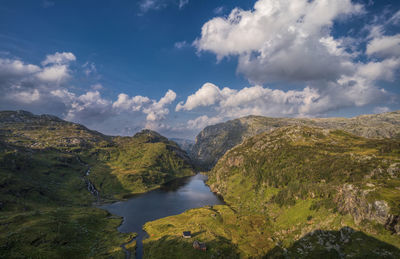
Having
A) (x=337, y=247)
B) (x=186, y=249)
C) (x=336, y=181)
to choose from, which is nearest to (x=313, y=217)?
(x=337, y=247)

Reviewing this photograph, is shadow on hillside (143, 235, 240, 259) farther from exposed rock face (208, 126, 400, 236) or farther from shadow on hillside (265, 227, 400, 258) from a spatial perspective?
exposed rock face (208, 126, 400, 236)

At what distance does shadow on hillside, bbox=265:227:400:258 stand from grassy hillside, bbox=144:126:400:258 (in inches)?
10.4

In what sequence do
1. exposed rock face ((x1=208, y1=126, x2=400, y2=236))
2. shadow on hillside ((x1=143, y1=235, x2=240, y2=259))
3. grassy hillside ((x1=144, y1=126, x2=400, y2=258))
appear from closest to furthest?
grassy hillside ((x1=144, y1=126, x2=400, y2=258))
exposed rock face ((x1=208, y1=126, x2=400, y2=236))
shadow on hillside ((x1=143, y1=235, x2=240, y2=259))

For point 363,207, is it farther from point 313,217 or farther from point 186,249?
point 186,249

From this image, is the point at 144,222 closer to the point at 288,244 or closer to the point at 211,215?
the point at 211,215

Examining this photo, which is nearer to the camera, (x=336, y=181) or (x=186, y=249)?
(x=186, y=249)

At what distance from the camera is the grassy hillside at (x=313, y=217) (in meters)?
75.8

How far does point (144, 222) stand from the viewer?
498 feet

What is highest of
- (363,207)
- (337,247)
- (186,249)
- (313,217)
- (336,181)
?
(336,181)

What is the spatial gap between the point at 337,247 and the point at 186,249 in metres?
66.5

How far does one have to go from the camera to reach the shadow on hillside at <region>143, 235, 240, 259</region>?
93250 millimetres

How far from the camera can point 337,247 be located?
77.4 meters

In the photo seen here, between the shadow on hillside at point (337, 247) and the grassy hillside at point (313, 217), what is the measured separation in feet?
0.87

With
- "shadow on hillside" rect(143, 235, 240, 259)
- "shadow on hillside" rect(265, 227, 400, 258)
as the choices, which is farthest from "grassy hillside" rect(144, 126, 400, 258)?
"shadow on hillside" rect(143, 235, 240, 259)
